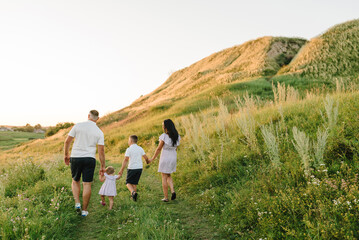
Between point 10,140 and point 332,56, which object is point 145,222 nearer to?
point 332,56

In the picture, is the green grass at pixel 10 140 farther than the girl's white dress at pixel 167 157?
Yes

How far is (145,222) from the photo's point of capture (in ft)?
15.3

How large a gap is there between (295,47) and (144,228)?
43.6m

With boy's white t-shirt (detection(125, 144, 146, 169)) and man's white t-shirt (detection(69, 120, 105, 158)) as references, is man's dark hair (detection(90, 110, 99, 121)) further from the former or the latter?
boy's white t-shirt (detection(125, 144, 146, 169))

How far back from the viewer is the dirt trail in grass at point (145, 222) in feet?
14.2

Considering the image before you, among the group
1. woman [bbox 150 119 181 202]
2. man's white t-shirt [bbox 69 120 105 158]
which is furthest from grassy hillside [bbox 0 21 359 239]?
man's white t-shirt [bbox 69 120 105 158]

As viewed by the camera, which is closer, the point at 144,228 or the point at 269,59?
the point at 144,228

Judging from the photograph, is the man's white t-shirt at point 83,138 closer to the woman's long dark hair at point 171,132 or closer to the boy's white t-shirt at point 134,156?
the boy's white t-shirt at point 134,156

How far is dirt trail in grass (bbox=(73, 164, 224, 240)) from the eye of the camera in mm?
4328

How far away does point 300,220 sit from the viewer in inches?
140

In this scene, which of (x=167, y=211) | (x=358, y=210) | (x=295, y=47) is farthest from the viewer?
(x=295, y=47)

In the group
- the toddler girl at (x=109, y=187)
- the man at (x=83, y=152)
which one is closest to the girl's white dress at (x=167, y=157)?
the toddler girl at (x=109, y=187)

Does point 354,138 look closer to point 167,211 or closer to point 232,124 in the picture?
point 167,211

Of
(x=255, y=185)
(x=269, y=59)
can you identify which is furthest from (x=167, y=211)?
(x=269, y=59)
